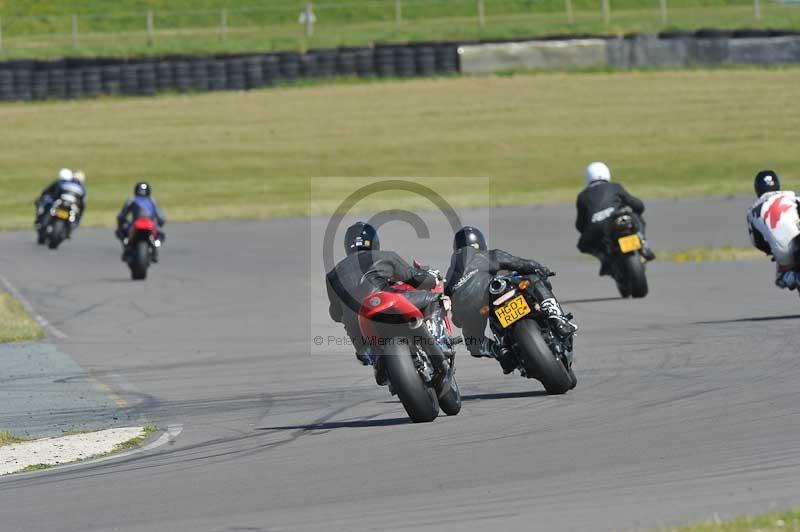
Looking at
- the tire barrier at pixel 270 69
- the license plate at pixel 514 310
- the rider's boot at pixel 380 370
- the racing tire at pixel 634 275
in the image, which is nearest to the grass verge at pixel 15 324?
the racing tire at pixel 634 275

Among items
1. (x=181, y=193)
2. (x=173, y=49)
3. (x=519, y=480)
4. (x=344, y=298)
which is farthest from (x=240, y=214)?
(x=519, y=480)

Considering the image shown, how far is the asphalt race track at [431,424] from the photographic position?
6871mm

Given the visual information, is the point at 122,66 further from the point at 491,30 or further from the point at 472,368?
the point at 472,368

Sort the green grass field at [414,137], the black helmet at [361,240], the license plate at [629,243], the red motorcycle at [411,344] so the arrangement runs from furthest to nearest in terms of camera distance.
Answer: the green grass field at [414,137], the license plate at [629,243], the black helmet at [361,240], the red motorcycle at [411,344]

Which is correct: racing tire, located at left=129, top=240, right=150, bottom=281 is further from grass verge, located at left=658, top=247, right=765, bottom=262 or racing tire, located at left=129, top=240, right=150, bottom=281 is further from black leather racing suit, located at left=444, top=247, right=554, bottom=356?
black leather racing suit, located at left=444, top=247, right=554, bottom=356

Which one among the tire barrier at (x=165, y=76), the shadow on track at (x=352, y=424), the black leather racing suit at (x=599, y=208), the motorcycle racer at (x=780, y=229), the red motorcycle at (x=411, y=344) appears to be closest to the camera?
the red motorcycle at (x=411, y=344)

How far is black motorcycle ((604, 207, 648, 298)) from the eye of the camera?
54.7 feet

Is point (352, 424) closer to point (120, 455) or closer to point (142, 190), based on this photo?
point (120, 455)

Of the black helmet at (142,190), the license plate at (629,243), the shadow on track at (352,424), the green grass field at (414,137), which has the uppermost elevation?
the shadow on track at (352,424)

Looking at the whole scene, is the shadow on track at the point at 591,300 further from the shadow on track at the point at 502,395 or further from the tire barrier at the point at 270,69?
the tire barrier at the point at 270,69

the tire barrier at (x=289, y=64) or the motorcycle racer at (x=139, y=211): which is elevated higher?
the tire barrier at (x=289, y=64)

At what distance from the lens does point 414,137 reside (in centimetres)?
3988

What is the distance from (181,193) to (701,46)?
14.9 metres

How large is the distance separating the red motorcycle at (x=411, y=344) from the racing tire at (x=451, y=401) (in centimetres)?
12
